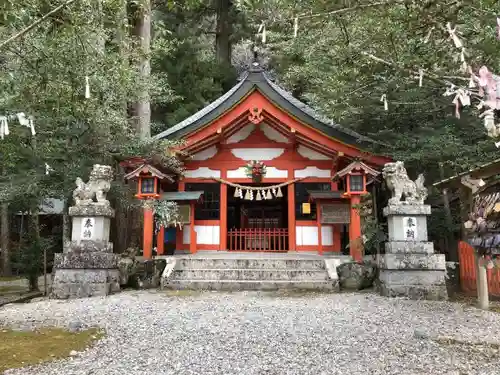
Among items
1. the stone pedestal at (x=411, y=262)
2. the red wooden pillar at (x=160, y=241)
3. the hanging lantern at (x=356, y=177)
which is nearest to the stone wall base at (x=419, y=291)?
the stone pedestal at (x=411, y=262)

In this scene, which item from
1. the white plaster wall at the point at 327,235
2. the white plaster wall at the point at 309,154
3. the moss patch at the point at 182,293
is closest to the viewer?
the moss patch at the point at 182,293

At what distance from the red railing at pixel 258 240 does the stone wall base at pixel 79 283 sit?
188 inches

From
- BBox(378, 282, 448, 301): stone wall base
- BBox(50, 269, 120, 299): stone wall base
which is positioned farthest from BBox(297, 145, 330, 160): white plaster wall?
BBox(50, 269, 120, 299): stone wall base

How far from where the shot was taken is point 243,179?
12742mm

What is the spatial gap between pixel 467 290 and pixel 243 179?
6.67 metres

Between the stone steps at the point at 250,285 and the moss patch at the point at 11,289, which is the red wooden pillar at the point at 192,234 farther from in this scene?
the moss patch at the point at 11,289

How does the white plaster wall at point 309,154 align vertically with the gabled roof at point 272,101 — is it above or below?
below

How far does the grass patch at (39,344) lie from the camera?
161 inches

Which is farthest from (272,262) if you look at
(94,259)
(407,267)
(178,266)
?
(94,259)

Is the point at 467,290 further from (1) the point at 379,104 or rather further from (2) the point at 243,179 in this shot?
(2) the point at 243,179

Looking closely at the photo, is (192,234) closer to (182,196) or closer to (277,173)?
(182,196)

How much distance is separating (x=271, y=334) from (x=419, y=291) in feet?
13.0

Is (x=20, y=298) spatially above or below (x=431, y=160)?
below

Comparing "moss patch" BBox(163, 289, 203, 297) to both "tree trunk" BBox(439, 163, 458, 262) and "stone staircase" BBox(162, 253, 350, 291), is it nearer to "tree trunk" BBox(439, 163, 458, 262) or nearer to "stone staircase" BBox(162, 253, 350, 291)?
"stone staircase" BBox(162, 253, 350, 291)
